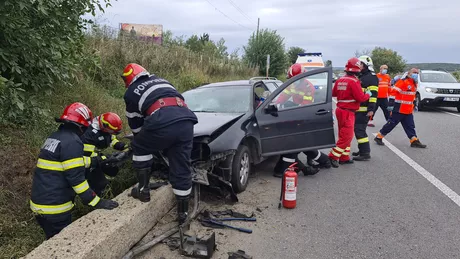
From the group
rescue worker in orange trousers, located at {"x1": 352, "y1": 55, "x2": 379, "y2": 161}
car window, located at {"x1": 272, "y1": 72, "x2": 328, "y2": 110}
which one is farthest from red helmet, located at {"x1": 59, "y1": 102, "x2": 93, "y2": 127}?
rescue worker in orange trousers, located at {"x1": 352, "y1": 55, "x2": 379, "y2": 161}

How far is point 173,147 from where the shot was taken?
339 cm

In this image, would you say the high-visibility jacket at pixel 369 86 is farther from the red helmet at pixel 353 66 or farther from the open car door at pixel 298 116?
the open car door at pixel 298 116

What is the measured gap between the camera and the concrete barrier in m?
2.56

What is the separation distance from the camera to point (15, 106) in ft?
11.6

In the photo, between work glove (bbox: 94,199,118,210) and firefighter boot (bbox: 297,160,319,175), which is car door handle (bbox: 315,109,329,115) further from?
work glove (bbox: 94,199,118,210)

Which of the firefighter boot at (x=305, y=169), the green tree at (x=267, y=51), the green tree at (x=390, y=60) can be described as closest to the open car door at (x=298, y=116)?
the firefighter boot at (x=305, y=169)

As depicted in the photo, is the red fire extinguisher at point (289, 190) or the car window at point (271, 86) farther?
the car window at point (271, 86)

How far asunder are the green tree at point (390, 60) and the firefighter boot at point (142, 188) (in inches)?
2283

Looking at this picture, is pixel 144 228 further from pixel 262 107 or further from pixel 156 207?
pixel 262 107

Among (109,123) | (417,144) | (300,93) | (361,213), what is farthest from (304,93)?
(417,144)

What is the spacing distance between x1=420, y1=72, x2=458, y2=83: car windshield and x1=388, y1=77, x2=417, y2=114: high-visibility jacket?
8019mm

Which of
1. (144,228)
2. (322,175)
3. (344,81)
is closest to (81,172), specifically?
(144,228)

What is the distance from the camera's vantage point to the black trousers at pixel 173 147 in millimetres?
3264

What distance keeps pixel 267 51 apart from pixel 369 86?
2463cm
